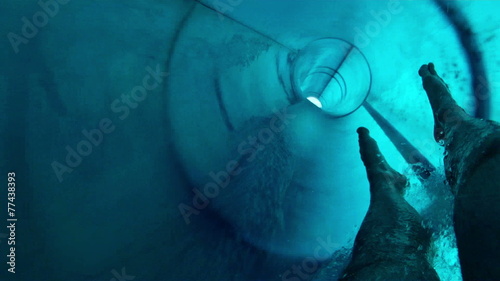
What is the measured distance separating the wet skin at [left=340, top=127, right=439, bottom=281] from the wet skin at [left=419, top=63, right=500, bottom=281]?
25 centimetres

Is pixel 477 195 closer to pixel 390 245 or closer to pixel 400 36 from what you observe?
pixel 390 245

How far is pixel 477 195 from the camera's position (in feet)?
4.18

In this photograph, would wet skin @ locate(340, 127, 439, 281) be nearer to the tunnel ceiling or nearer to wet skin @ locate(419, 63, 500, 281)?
wet skin @ locate(419, 63, 500, 281)

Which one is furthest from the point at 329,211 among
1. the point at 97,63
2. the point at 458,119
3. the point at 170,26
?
the point at 97,63

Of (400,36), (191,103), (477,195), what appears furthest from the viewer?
(400,36)

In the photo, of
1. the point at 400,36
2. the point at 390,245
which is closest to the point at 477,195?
the point at 390,245

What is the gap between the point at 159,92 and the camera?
1.98m

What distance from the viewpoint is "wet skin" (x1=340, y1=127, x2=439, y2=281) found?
56.7 inches

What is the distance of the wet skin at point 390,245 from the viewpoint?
1.44 m

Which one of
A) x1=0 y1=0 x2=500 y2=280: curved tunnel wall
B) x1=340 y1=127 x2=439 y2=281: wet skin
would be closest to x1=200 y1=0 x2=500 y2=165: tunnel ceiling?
x1=0 y1=0 x2=500 y2=280: curved tunnel wall

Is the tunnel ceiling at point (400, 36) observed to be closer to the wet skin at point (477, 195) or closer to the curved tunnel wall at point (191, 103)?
the curved tunnel wall at point (191, 103)

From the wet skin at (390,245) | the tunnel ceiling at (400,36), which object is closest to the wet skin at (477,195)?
the wet skin at (390,245)

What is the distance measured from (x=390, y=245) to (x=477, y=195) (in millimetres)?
470

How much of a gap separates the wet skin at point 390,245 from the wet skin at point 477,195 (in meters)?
0.25
